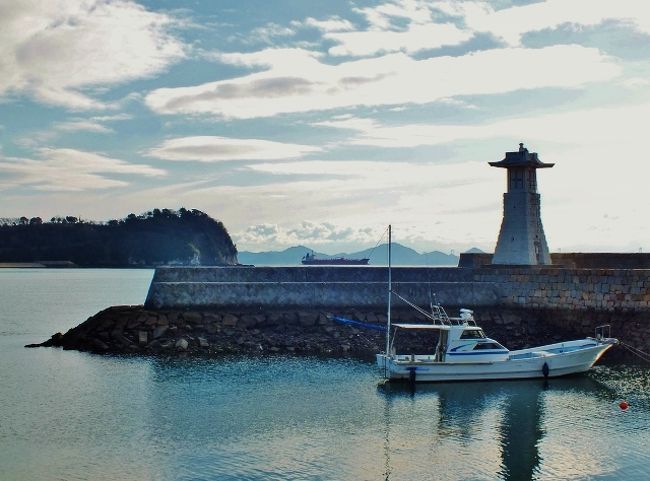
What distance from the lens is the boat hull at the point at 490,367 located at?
1065 inches

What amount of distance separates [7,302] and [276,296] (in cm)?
5056

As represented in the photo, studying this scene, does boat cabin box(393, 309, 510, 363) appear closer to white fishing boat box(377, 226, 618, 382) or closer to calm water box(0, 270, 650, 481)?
white fishing boat box(377, 226, 618, 382)

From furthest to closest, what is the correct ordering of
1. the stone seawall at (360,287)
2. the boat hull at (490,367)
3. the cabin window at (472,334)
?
the stone seawall at (360,287) → the cabin window at (472,334) → the boat hull at (490,367)

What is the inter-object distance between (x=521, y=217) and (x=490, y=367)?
15268 millimetres

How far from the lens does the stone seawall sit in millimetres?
35438

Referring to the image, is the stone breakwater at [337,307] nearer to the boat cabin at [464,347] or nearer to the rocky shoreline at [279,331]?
the rocky shoreline at [279,331]

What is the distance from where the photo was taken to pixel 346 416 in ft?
73.0

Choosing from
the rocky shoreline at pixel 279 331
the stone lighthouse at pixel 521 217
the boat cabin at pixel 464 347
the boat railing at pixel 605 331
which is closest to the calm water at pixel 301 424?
the boat cabin at pixel 464 347

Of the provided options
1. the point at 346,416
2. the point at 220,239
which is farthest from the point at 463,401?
the point at 220,239

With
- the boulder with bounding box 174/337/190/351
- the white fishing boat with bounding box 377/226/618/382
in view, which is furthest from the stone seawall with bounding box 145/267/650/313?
the white fishing boat with bounding box 377/226/618/382

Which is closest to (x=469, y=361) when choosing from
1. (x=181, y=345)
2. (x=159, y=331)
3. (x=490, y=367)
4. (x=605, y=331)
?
(x=490, y=367)

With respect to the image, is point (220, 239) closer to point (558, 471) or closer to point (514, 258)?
point (514, 258)

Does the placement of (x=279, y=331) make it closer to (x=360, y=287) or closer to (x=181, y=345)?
(x=181, y=345)

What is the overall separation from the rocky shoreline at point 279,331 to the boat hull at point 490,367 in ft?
13.6
